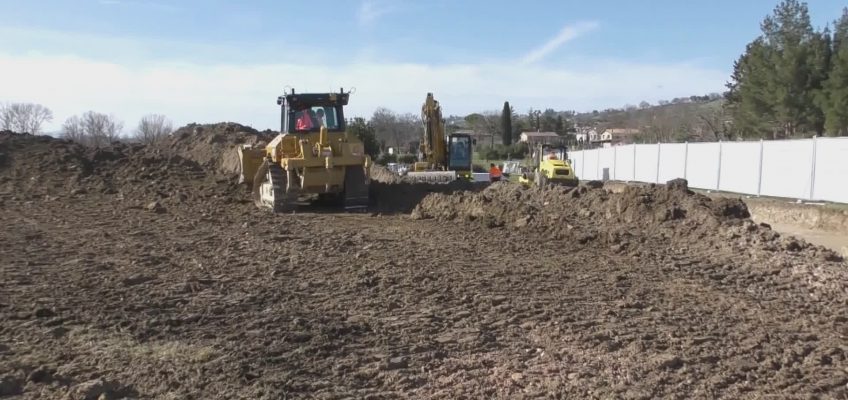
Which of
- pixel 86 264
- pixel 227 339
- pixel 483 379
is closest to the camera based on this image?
pixel 483 379

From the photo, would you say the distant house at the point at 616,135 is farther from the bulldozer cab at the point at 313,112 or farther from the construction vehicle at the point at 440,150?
the bulldozer cab at the point at 313,112

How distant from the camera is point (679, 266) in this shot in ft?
30.9

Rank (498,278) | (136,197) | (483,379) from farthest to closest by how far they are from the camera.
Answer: (136,197), (498,278), (483,379)

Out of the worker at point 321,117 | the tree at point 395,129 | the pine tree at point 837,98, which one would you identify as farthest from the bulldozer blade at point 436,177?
the tree at point 395,129

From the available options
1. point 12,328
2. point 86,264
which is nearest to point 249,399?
point 12,328

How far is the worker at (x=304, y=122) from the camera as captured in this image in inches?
666

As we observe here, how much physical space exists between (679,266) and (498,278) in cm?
268

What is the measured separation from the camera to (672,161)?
94.5 ft

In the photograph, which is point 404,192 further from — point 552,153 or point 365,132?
point 365,132

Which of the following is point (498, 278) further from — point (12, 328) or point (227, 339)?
point (12, 328)

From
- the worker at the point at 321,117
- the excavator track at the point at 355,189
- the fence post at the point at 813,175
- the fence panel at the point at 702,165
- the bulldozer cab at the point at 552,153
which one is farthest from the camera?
the bulldozer cab at the point at 552,153

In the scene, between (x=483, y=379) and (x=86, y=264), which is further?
(x=86, y=264)

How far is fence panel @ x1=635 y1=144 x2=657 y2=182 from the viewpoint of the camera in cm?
3117

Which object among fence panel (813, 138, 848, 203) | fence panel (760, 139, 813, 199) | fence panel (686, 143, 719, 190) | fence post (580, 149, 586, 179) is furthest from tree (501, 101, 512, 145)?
fence panel (813, 138, 848, 203)
